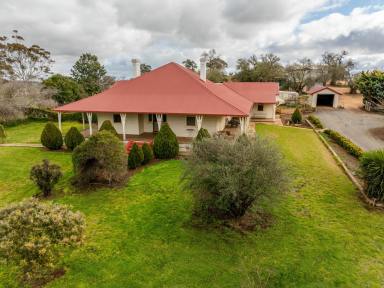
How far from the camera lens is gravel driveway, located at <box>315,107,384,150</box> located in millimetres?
23125

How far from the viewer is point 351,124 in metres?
30.2

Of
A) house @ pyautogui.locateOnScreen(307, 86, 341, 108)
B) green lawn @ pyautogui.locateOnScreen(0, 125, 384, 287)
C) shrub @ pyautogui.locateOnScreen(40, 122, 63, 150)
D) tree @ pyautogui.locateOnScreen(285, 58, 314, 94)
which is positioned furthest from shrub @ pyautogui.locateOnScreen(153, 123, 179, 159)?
tree @ pyautogui.locateOnScreen(285, 58, 314, 94)

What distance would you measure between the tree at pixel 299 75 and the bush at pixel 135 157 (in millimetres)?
49513

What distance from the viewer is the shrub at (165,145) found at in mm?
17594

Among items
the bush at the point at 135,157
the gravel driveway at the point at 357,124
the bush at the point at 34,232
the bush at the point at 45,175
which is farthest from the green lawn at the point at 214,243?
the gravel driveway at the point at 357,124

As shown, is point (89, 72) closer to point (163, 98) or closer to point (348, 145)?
point (163, 98)

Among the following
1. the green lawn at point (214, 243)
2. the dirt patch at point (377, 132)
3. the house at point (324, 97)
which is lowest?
the green lawn at point (214, 243)

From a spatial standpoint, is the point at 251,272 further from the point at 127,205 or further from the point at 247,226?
the point at 127,205

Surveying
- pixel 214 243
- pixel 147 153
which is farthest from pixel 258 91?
pixel 214 243

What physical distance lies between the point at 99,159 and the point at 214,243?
7095 millimetres

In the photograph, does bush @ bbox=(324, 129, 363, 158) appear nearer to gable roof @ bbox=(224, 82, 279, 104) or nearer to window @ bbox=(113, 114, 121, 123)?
gable roof @ bbox=(224, 82, 279, 104)

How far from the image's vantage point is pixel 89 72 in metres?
52.4

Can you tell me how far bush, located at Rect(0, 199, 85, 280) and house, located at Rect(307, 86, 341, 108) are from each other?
39940mm

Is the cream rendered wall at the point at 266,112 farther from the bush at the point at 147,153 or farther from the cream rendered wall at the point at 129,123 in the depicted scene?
the bush at the point at 147,153
